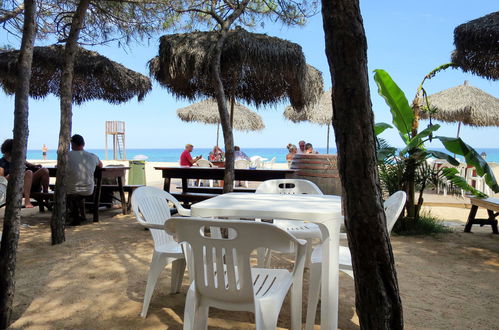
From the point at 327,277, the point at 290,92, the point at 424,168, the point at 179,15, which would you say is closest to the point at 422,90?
the point at 424,168

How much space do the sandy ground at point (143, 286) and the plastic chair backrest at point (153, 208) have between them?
0.45 m

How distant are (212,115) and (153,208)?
10.8 metres

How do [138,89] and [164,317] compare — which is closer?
[164,317]

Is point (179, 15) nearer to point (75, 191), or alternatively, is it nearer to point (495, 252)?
point (75, 191)

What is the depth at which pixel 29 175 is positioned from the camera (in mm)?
5594

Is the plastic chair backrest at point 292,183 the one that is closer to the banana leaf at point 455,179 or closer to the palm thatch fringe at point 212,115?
the banana leaf at point 455,179

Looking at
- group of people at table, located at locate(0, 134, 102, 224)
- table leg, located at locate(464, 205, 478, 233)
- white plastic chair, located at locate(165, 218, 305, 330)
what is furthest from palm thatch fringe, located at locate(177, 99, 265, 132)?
white plastic chair, located at locate(165, 218, 305, 330)

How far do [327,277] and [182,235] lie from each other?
2.85 feet

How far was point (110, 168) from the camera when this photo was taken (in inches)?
222

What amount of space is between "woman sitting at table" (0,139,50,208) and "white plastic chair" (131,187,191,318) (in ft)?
11.9

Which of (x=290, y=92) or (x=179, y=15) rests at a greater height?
(x=179, y=15)

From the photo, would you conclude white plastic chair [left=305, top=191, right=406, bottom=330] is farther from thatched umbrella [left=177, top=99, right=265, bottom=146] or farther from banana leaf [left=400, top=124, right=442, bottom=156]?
Answer: thatched umbrella [left=177, top=99, right=265, bottom=146]

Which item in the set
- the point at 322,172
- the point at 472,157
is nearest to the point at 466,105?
the point at 322,172

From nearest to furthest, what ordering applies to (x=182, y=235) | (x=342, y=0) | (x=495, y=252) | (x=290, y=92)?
(x=342, y=0)
(x=182, y=235)
(x=495, y=252)
(x=290, y=92)
